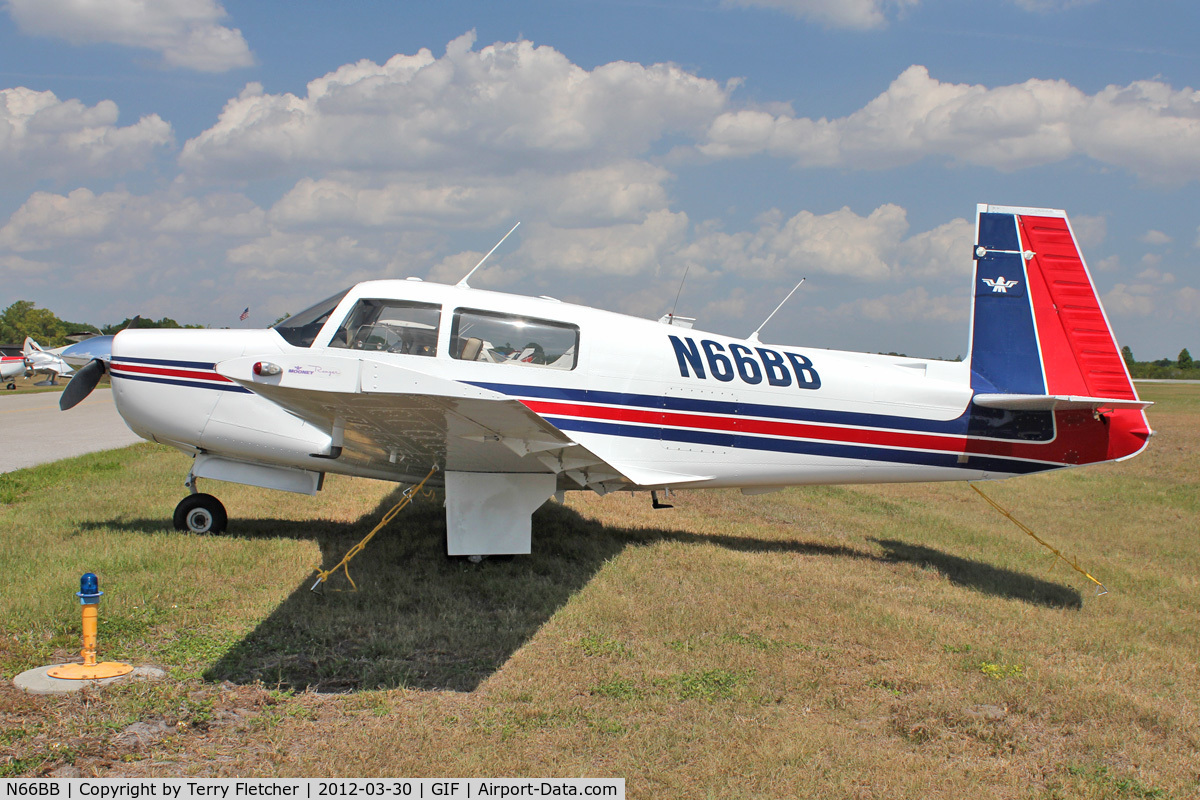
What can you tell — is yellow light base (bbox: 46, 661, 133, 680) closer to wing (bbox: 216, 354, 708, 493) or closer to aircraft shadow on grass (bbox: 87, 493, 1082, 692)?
aircraft shadow on grass (bbox: 87, 493, 1082, 692)

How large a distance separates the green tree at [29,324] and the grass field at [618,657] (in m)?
78.8

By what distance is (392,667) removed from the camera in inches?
173

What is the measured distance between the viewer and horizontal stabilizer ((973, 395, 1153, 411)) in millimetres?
6352

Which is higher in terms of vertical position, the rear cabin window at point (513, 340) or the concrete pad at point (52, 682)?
the rear cabin window at point (513, 340)

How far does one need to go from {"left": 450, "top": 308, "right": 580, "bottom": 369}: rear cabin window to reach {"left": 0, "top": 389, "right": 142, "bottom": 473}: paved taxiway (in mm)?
8321

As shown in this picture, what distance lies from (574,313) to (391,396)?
266 cm

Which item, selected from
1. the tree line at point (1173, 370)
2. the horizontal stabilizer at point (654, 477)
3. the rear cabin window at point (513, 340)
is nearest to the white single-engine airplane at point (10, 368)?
the rear cabin window at point (513, 340)

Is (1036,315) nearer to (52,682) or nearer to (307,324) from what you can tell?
(307,324)

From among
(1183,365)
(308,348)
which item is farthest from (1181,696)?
(1183,365)

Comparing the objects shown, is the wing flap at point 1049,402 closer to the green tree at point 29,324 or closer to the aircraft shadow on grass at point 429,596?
the aircraft shadow on grass at point 429,596

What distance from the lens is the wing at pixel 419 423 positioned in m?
3.78

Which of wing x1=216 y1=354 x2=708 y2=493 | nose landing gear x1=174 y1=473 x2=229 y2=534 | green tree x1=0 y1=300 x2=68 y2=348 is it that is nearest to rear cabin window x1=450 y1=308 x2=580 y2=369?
wing x1=216 y1=354 x2=708 y2=493

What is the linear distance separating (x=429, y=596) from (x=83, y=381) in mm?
4114

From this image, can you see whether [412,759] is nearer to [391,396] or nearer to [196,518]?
[391,396]
